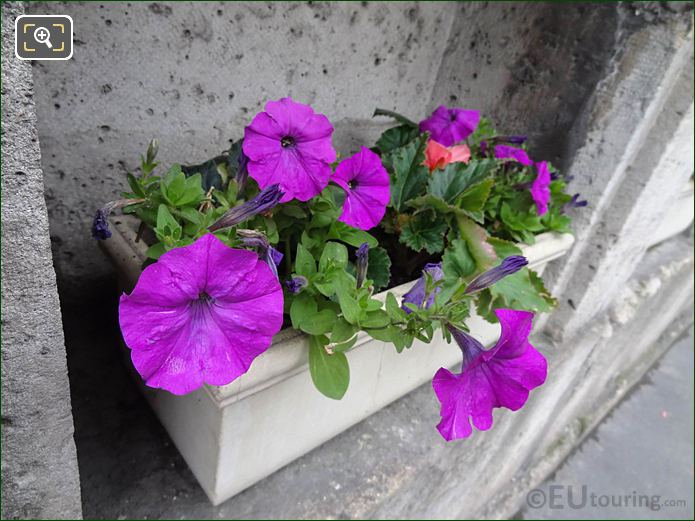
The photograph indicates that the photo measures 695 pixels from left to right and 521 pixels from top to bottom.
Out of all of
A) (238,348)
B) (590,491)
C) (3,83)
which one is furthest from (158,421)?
(590,491)

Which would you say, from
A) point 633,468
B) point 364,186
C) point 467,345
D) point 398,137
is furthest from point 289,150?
point 633,468

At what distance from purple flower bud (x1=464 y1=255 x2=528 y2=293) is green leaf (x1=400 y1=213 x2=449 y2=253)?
0.55ft

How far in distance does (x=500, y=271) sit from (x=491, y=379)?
0.50ft

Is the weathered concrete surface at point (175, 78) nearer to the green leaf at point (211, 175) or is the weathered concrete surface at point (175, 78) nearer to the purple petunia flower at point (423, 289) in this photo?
the green leaf at point (211, 175)

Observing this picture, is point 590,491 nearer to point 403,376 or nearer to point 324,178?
point 403,376

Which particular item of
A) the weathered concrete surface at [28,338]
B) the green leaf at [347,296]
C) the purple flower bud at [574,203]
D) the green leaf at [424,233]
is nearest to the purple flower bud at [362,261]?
the green leaf at [347,296]

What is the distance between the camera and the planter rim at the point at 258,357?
2.16ft

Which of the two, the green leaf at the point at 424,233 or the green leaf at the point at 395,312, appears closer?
the green leaf at the point at 395,312

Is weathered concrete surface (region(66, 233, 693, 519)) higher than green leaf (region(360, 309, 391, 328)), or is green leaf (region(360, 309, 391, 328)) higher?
green leaf (region(360, 309, 391, 328))

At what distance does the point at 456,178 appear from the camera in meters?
0.92

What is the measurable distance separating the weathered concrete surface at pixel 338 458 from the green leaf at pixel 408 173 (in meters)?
0.53

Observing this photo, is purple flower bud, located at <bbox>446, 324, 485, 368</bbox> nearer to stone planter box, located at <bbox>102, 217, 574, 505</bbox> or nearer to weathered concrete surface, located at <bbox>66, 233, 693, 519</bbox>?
stone planter box, located at <bbox>102, 217, 574, 505</bbox>

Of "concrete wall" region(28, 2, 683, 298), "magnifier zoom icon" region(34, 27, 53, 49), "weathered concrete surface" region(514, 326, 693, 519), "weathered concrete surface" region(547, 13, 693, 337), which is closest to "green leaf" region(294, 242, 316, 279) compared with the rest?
"magnifier zoom icon" region(34, 27, 53, 49)

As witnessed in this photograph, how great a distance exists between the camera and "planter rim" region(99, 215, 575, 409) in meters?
0.66
